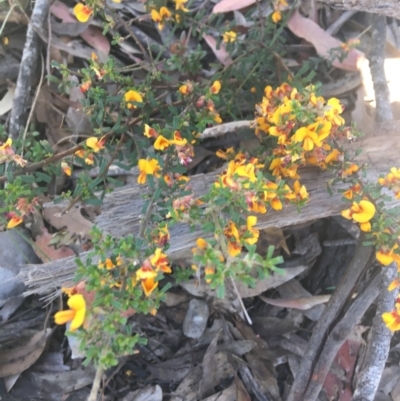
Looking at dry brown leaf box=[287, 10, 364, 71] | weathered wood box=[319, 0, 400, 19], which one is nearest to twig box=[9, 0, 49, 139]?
dry brown leaf box=[287, 10, 364, 71]

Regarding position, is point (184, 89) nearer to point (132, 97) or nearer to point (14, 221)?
point (132, 97)

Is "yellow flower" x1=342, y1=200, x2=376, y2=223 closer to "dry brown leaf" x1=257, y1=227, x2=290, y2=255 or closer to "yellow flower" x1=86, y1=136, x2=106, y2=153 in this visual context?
"dry brown leaf" x1=257, y1=227, x2=290, y2=255

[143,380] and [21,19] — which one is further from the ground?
[21,19]

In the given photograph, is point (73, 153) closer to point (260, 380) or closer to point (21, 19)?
point (21, 19)

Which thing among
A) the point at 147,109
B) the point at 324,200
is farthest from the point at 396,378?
the point at 147,109

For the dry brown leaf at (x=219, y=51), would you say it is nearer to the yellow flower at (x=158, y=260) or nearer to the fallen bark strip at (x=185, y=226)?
the fallen bark strip at (x=185, y=226)

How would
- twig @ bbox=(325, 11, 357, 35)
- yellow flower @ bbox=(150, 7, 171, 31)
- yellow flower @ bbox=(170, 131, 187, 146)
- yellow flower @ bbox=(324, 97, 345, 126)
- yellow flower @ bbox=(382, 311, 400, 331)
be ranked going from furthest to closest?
1. twig @ bbox=(325, 11, 357, 35)
2. yellow flower @ bbox=(150, 7, 171, 31)
3. yellow flower @ bbox=(170, 131, 187, 146)
4. yellow flower @ bbox=(324, 97, 345, 126)
5. yellow flower @ bbox=(382, 311, 400, 331)
